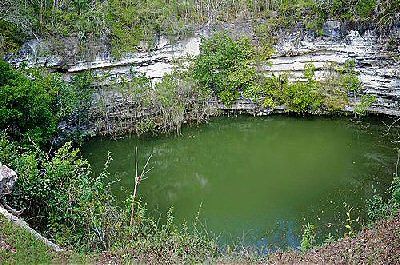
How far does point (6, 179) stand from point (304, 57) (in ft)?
53.4

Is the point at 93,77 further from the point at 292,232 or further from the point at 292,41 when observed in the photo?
the point at 292,232

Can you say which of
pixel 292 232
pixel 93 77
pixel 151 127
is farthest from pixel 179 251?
pixel 93 77

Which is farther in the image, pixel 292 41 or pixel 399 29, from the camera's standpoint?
pixel 292 41

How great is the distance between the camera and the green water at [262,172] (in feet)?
48.0

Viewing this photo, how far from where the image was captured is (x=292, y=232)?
13859 millimetres

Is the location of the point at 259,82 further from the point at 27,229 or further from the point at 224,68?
the point at 27,229

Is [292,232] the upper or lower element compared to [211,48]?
lower

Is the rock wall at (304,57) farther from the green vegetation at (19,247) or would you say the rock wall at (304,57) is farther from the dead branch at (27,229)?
the green vegetation at (19,247)

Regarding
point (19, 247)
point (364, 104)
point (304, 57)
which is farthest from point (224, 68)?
point (19, 247)

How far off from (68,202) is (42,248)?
2015 millimetres

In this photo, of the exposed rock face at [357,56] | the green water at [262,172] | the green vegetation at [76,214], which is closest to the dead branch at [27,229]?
the green vegetation at [76,214]

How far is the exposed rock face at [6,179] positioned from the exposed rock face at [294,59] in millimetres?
10452

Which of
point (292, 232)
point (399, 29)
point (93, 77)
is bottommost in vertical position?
point (292, 232)

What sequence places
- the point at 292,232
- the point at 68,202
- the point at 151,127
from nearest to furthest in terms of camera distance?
the point at 68,202
the point at 292,232
the point at 151,127
